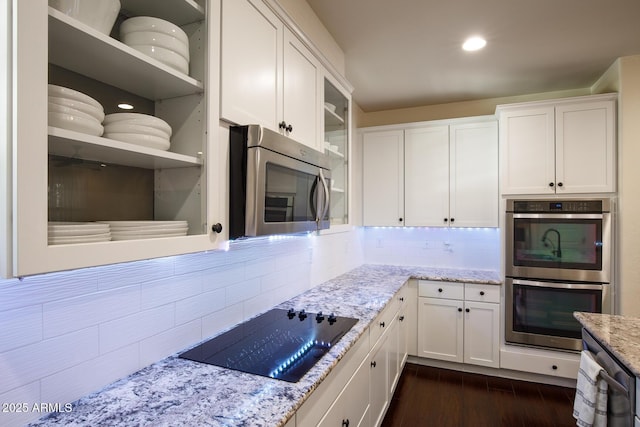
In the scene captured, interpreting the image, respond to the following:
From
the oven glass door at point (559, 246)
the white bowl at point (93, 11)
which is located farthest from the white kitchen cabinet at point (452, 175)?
the white bowl at point (93, 11)

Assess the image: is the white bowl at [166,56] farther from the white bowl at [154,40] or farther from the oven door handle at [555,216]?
the oven door handle at [555,216]

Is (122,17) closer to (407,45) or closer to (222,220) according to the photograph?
(222,220)

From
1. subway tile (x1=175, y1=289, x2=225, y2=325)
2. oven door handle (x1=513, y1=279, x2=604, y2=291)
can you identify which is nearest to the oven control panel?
oven door handle (x1=513, y1=279, x2=604, y2=291)

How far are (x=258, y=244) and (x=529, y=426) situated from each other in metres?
2.26

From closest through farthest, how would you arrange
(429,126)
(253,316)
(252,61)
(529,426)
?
(252,61) < (253,316) < (529,426) < (429,126)

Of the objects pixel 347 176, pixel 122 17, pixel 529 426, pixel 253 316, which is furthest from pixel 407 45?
pixel 529 426

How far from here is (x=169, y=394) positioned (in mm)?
1060

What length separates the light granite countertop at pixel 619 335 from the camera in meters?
1.25

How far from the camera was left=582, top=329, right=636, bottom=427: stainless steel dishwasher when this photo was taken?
124cm

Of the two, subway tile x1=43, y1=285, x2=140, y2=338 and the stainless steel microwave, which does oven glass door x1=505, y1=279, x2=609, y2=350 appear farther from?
subway tile x1=43, y1=285, x2=140, y2=338

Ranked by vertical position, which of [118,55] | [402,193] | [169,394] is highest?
[118,55]

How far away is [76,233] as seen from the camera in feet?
2.58

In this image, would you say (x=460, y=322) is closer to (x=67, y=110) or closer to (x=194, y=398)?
(x=194, y=398)

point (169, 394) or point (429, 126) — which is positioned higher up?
point (429, 126)
